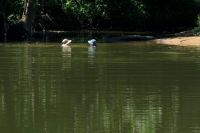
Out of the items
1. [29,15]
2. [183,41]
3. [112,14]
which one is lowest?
[183,41]

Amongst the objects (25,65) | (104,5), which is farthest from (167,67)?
(104,5)

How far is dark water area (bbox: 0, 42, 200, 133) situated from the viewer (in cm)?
Result: 1017

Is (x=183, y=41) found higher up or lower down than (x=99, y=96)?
lower down

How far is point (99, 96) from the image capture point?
523 inches

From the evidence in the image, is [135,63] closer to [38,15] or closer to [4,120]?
[4,120]

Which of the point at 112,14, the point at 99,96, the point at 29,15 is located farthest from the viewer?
the point at 112,14

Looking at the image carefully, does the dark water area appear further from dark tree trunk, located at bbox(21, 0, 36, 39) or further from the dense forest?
the dense forest

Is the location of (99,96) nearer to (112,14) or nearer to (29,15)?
(29,15)

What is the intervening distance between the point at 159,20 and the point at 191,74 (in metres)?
38.3

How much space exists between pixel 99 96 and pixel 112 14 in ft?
135

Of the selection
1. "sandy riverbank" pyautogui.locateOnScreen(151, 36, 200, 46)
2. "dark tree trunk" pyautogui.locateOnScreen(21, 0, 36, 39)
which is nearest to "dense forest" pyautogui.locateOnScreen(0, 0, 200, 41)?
"dark tree trunk" pyautogui.locateOnScreen(21, 0, 36, 39)

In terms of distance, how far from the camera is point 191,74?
1795 centimetres

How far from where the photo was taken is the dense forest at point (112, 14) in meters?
51.0

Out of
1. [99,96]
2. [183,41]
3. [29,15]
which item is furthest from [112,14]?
[99,96]
